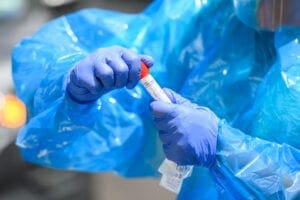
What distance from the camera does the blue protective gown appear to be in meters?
0.81

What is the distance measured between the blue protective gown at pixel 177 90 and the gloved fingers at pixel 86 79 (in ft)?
0.23

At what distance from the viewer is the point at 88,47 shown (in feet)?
3.36

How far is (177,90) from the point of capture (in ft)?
3.23

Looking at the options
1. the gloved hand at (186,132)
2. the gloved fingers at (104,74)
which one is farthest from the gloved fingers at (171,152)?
the gloved fingers at (104,74)

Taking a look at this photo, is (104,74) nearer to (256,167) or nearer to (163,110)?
(163,110)

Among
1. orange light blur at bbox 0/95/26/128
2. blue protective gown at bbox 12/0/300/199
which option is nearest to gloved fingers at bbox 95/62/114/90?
blue protective gown at bbox 12/0/300/199

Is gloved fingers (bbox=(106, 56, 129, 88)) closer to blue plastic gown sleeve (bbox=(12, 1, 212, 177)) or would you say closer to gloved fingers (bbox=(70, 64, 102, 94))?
gloved fingers (bbox=(70, 64, 102, 94))

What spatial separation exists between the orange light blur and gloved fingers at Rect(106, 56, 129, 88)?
0.97 meters

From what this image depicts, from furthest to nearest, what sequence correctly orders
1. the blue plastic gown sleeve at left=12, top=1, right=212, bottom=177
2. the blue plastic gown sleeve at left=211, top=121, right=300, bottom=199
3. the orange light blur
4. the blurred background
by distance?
1. the blurred background
2. the orange light blur
3. the blue plastic gown sleeve at left=12, top=1, right=212, bottom=177
4. the blue plastic gown sleeve at left=211, top=121, right=300, bottom=199

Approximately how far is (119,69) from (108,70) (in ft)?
0.04

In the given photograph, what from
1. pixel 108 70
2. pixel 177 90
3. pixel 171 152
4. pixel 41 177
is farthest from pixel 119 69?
pixel 41 177

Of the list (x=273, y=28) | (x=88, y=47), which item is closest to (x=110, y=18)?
(x=88, y=47)

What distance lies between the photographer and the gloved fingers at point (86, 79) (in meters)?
0.79

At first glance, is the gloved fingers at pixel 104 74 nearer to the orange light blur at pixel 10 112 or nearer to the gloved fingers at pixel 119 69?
the gloved fingers at pixel 119 69
